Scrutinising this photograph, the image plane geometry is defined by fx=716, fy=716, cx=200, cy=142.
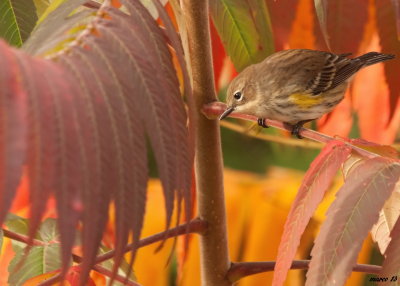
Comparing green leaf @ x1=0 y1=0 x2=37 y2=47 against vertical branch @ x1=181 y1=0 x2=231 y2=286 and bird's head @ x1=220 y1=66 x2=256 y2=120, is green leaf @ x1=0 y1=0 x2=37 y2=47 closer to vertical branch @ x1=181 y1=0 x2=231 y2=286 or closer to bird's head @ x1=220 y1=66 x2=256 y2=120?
vertical branch @ x1=181 y1=0 x2=231 y2=286

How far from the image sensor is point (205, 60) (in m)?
0.59

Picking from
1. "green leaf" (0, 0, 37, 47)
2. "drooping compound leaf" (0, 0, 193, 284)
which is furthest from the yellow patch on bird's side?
"drooping compound leaf" (0, 0, 193, 284)

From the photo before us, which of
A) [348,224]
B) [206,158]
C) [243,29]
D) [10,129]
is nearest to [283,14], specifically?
[243,29]

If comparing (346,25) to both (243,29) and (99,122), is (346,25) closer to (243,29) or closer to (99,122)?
(243,29)

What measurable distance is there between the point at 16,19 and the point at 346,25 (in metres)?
0.27

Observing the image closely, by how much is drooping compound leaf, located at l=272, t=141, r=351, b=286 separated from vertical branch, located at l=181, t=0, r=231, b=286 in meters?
0.12

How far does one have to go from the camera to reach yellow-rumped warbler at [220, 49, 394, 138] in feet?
3.65

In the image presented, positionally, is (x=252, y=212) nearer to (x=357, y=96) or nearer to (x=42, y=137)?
(x=357, y=96)

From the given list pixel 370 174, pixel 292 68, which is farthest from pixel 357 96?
pixel 370 174

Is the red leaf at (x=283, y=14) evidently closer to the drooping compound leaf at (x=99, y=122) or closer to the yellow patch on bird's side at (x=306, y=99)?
the drooping compound leaf at (x=99, y=122)

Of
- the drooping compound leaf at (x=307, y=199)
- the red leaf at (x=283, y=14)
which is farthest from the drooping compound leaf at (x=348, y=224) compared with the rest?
the red leaf at (x=283, y=14)

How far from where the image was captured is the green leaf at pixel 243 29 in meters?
0.65

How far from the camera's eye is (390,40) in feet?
1.87

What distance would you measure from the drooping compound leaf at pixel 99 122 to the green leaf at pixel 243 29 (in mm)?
248
